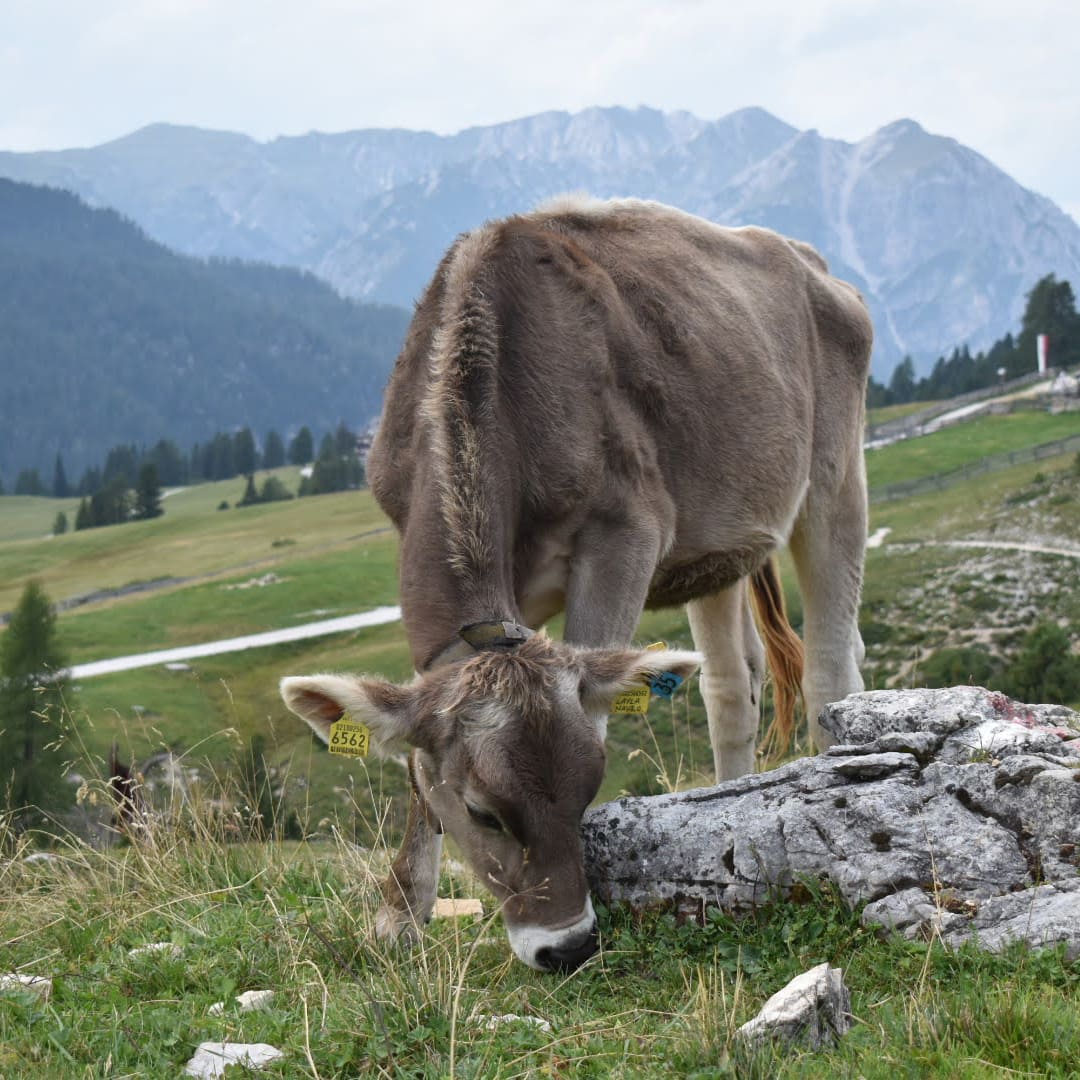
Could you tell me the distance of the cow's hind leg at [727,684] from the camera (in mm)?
9688

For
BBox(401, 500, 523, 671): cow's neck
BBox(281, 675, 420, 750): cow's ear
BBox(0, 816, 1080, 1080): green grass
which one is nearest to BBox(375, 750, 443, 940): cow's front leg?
BBox(0, 816, 1080, 1080): green grass

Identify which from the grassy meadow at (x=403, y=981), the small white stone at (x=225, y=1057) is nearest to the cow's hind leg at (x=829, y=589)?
the grassy meadow at (x=403, y=981)

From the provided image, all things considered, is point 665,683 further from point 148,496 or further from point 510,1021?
point 148,496

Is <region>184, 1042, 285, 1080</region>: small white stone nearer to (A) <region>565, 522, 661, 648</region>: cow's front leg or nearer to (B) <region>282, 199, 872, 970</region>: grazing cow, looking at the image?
(B) <region>282, 199, 872, 970</region>: grazing cow

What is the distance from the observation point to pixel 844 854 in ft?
17.6

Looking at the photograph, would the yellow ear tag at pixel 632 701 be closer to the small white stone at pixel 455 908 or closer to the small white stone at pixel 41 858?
the small white stone at pixel 455 908

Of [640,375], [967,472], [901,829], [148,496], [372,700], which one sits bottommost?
[967,472]

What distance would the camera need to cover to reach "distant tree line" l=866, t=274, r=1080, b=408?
123 metres

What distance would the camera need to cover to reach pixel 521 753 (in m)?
5.23

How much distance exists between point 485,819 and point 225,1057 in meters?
1.49

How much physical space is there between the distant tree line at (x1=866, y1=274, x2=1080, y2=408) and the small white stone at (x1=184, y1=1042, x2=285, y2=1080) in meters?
129

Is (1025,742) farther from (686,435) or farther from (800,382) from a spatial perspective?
(800,382)

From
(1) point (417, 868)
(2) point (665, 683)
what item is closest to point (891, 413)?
(2) point (665, 683)

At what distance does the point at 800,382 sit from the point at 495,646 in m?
4.10
